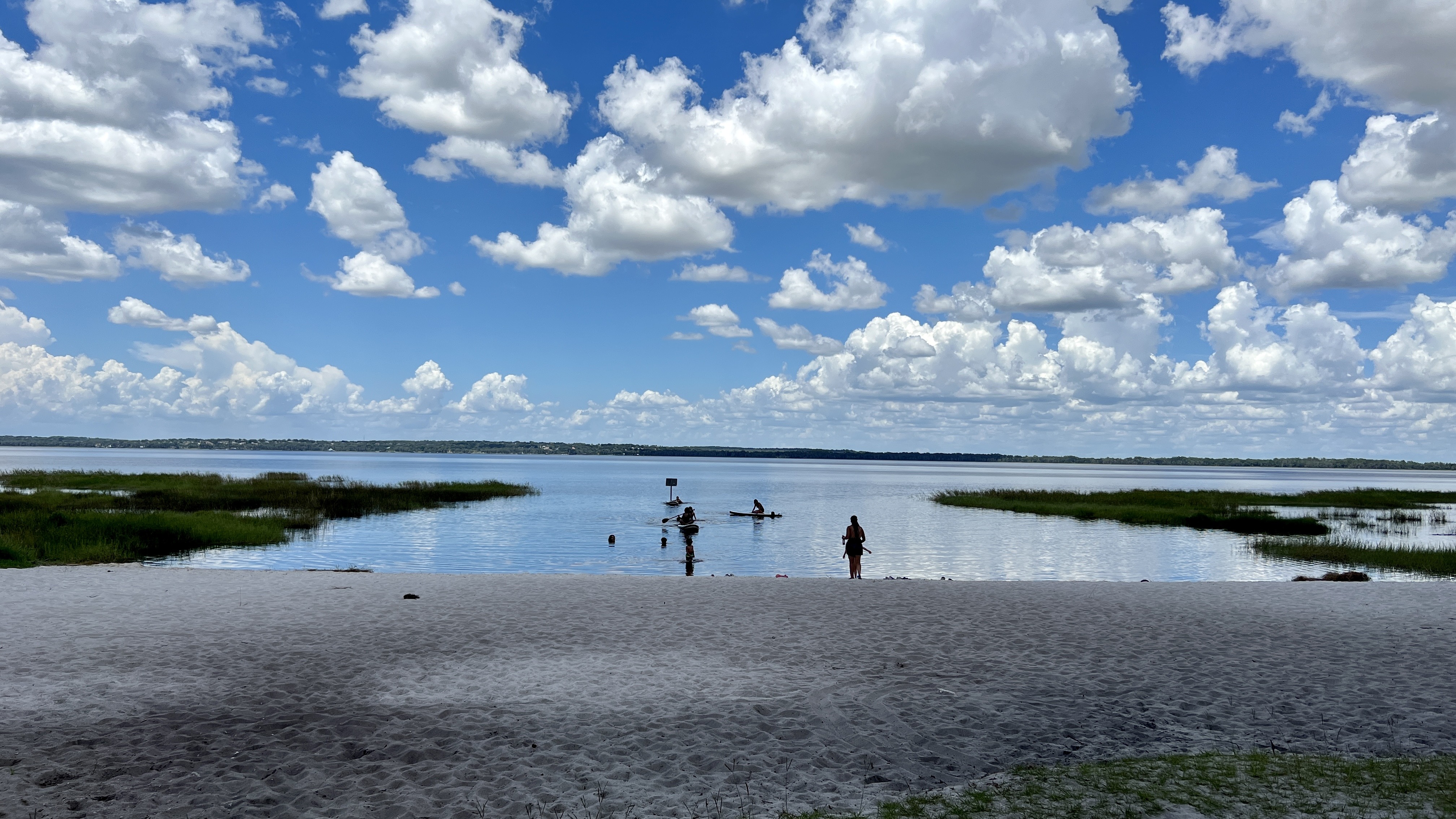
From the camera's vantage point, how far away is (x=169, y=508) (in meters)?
48.8

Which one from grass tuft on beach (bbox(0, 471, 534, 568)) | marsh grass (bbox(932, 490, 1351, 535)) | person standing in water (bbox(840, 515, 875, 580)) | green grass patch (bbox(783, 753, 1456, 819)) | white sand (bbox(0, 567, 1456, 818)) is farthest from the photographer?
marsh grass (bbox(932, 490, 1351, 535))

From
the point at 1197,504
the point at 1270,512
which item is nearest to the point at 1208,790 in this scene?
the point at 1270,512

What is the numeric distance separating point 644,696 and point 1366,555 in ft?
114

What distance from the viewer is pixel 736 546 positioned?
141 ft

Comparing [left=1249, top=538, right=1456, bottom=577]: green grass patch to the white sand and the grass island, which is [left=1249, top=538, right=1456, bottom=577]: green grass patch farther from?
the white sand

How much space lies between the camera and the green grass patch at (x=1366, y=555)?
31.5 m

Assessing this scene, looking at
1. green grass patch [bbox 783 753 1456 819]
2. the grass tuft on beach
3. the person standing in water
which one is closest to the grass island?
the person standing in water

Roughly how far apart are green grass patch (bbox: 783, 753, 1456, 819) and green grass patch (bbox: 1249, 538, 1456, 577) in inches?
1106

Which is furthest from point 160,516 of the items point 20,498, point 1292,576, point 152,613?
point 1292,576

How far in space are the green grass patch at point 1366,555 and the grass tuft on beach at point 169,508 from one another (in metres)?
43.3

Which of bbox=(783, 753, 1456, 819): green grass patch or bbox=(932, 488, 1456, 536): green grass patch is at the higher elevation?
bbox=(783, 753, 1456, 819): green grass patch

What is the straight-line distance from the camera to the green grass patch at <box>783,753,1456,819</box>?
7.42 meters

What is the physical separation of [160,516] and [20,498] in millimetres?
13795

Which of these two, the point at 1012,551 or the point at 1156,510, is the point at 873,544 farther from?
the point at 1156,510
